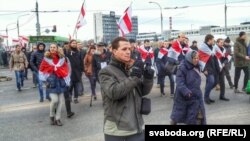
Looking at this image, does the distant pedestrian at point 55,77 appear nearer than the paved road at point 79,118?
No

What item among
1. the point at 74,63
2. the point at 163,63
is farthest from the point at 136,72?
the point at 163,63

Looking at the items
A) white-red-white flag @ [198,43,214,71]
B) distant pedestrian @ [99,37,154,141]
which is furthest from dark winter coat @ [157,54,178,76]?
distant pedestrian @ [99,37,154,141]

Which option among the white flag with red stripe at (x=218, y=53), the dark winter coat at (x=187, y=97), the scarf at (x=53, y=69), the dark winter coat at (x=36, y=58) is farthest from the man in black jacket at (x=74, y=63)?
the dark winter coat at (x=187, y=97)

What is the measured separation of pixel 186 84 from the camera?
641 centimetres

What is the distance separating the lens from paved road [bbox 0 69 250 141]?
7422 millimetres

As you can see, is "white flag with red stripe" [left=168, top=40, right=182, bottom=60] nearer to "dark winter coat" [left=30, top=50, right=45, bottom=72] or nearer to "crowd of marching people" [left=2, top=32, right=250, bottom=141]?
"crowd of marching people" [left=2, top=32, right=250, bottom=141]

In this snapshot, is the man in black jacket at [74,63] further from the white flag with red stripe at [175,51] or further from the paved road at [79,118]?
the white flag with red stripe at [175,51]

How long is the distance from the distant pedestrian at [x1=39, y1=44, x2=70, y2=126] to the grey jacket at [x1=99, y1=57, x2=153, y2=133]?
179 inches

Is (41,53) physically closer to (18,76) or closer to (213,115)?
(18,76)

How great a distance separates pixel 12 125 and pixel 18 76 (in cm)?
670

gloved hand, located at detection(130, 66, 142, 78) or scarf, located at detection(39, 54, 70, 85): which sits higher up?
gloved hand, located at detection(130, 66, 142, 78)

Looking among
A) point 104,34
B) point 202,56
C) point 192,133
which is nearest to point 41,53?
point 202,56

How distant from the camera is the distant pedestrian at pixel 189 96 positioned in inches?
241

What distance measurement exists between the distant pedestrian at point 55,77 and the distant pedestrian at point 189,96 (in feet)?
9.38
